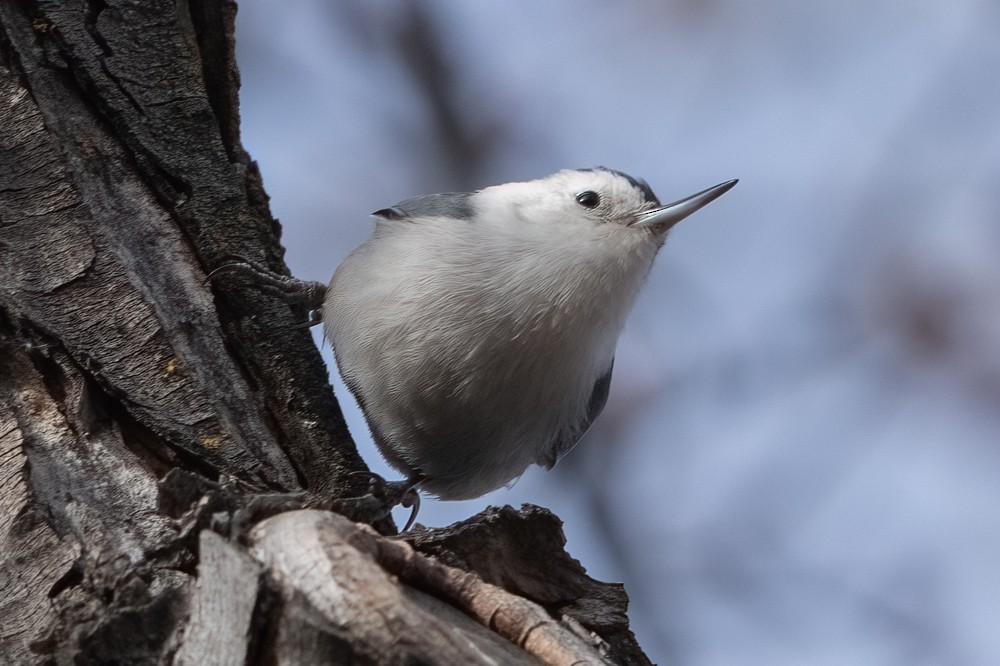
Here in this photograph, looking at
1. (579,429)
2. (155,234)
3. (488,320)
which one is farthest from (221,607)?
(579,429)

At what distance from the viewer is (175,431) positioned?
1.22 metres

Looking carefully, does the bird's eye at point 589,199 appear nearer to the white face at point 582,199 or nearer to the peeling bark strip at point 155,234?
the white face at point 582,199

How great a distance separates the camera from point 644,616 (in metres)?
2.73

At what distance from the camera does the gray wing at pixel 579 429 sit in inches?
74.3

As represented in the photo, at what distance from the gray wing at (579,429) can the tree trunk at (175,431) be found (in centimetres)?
54

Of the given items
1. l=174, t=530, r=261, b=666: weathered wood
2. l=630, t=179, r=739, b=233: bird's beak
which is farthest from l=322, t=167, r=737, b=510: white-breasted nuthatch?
l=174, t=530, r=261, b=666: weathered wood

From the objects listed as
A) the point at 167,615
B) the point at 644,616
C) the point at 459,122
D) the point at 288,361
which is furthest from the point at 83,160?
the point at 644,616

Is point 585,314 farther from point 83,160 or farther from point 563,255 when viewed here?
point 83,160

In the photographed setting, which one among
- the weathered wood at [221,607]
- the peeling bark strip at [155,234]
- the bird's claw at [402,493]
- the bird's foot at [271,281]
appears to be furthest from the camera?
the bird's claw at [402,493]

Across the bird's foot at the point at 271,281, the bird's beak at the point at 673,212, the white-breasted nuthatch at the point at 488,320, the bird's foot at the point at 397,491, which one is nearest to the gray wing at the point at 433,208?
the white-breasted nuthatch at the point at 488,320

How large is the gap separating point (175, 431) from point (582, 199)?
0.94m

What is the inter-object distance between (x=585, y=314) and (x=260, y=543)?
93cm

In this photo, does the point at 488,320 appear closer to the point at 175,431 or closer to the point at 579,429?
the point at 579,429

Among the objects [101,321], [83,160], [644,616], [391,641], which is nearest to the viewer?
[391,641]
